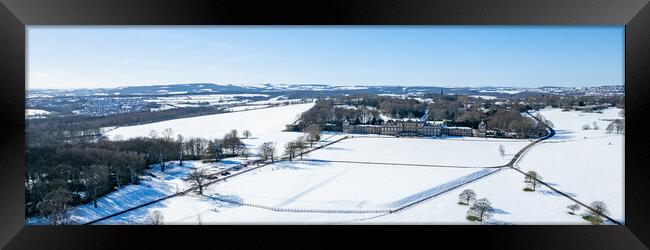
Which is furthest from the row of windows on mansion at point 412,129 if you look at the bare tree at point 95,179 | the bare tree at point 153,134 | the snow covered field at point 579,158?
the bare tree at point 95,179

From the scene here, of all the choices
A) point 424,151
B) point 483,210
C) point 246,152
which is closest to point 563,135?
point 424,151

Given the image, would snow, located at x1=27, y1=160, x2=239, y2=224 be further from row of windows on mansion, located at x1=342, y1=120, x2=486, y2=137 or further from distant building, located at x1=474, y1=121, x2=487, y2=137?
distant building, located at x1=474, y1=121, x2=487, y2=137

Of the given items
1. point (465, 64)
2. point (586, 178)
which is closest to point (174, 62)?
point (465, 64)

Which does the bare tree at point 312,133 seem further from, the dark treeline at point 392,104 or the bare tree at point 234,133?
the bare tree at point 234,133

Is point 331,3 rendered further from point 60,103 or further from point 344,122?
point 344,122

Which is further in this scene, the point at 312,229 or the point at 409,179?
the point at 409,179

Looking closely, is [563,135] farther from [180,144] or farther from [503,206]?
[180,144]

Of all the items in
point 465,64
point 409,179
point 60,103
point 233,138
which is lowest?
point 409,179
